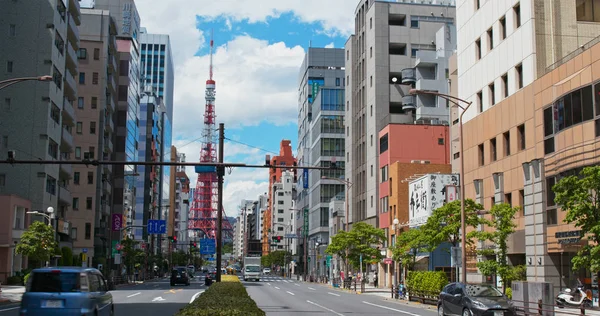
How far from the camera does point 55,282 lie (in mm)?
18969

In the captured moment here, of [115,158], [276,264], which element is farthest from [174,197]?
[115,158]

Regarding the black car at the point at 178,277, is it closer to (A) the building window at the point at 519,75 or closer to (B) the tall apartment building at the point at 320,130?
(A) the building window at the point at 519,75

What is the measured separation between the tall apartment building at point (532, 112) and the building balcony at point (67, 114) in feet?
134

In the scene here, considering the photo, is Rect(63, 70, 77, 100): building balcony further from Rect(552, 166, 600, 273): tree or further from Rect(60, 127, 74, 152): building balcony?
Rect(552, 166, 600, 273): tree

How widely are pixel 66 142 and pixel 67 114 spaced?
2966 millimetres

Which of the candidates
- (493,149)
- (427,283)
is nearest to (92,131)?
(493,149)

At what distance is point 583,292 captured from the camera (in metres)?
34.4

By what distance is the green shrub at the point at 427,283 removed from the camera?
1523 inches

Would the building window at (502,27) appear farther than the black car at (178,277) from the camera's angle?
No

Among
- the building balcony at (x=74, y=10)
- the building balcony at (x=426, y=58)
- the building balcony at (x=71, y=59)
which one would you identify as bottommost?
the building balcony at (x=71, y=59)

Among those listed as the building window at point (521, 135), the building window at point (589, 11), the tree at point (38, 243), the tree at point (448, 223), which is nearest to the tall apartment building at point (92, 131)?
the tree at point (38, 243)

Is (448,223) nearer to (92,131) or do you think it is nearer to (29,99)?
(29,99)

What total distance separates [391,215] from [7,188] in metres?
38.3

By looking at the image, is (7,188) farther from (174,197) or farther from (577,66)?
(174,197)
